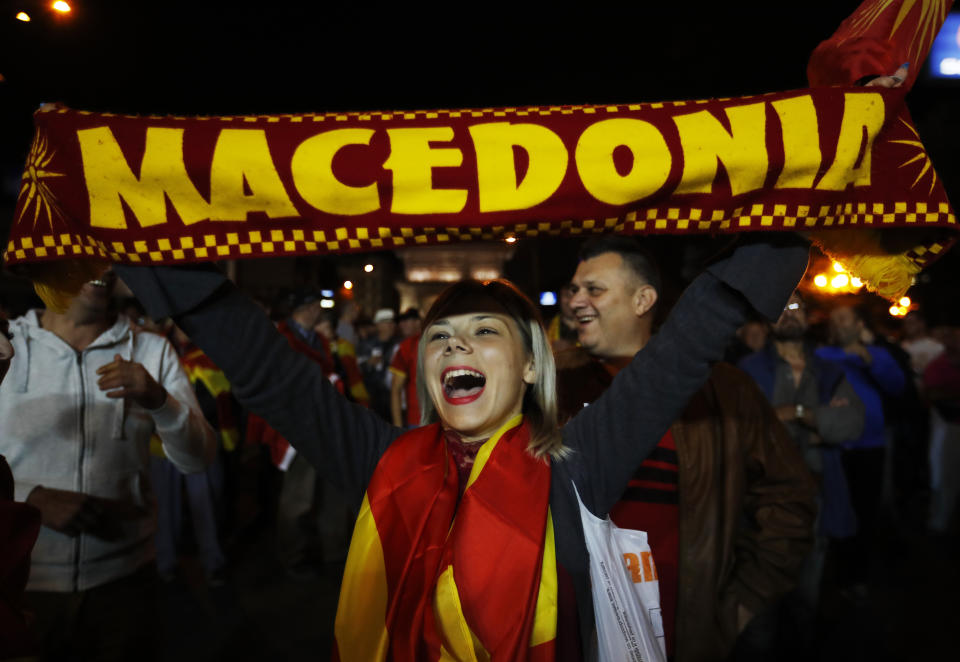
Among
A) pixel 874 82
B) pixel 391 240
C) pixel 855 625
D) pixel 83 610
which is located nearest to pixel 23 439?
pixel 83 610

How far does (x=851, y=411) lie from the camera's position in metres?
4.26

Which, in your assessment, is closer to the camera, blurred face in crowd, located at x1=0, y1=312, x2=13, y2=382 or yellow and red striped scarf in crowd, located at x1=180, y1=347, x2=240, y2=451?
blurred face in crowd, located at x1=0, y1=312, x2=13, y2=382

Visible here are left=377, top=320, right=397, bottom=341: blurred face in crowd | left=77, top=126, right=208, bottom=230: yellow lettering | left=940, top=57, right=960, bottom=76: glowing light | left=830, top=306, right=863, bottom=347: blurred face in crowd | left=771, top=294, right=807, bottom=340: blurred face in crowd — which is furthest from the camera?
left=940, top=57, right=960, bottom=76: glowing light

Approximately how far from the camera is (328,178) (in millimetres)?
1364

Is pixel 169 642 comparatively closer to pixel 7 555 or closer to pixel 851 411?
pixel 7 555

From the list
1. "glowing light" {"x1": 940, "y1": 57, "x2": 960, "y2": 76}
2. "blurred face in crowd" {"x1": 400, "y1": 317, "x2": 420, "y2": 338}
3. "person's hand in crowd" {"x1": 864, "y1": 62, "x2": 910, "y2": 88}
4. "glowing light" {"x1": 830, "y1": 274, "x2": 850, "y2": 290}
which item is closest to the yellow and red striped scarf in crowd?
"blurred face in crowd" {"x1": 400, "y1": 317, "x2": 420, "y2": 338}

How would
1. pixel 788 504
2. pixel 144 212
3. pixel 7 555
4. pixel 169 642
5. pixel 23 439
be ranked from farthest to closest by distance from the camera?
1. pixel 169 642
2. pixel 788 504
3. pixel 23 439
4. pixel 7 555
5. pixel 144 212

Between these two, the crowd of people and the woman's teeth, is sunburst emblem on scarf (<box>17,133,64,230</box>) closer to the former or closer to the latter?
the crowd of people

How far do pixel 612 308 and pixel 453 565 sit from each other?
1378 mm

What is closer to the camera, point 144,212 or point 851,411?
point 144,212

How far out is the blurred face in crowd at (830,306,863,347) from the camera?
5.52 m

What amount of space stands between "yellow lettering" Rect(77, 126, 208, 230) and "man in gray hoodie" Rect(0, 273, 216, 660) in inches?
43.3

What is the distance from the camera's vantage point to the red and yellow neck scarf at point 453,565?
1445mm

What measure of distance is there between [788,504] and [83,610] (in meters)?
2.74
